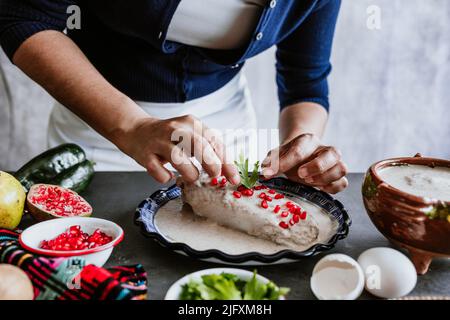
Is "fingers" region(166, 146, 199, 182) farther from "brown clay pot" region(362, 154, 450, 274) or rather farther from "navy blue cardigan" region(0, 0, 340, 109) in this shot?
"navy blue cardigan" region(0, 0, 340, 109)

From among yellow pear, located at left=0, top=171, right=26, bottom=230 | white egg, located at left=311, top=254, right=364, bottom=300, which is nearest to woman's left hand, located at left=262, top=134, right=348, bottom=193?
white egg, located at left=311, top=254, right=364, bottom=300

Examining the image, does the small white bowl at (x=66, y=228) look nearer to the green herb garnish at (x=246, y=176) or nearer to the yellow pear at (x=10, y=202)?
the yellow pear at (x=10, y=202)

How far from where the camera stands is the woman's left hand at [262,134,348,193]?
168 cm

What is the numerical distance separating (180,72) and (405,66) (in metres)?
2.47

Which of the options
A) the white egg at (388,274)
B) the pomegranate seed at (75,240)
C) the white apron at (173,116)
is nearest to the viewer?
the white egg at (388,274)

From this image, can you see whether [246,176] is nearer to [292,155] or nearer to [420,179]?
[292,155]

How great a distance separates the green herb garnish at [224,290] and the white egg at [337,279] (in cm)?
15

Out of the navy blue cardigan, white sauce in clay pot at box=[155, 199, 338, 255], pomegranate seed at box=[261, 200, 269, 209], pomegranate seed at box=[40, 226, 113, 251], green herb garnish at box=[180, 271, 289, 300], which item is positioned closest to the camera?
green herb garnish at box=[180, 271, 289, 300]

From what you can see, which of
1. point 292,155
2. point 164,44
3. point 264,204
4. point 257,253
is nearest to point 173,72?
point 164,44

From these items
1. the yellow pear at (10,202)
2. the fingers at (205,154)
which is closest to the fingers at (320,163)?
the fingers at (205,154)

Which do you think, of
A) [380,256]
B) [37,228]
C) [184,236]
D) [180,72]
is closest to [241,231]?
[184,236]

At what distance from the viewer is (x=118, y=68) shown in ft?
6.95

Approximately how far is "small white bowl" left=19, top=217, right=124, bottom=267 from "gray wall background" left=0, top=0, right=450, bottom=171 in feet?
8.68

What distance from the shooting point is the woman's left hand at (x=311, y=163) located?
66.1 inches
